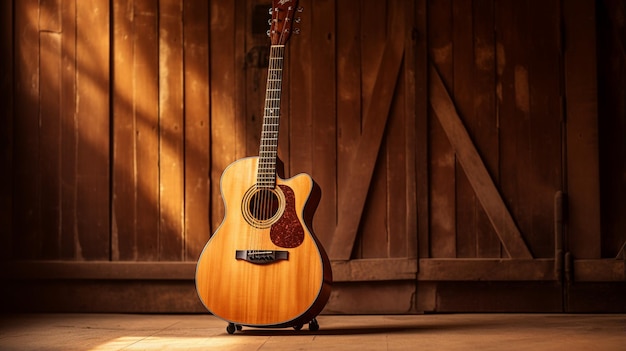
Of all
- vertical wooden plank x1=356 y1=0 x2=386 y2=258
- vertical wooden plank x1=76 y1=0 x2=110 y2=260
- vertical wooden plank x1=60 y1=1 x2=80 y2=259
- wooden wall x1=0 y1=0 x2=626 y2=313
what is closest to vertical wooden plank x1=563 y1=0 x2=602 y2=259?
wooden wall x1=0 y1=0 x2=626 y2=313

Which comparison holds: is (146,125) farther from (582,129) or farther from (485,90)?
(582,129)

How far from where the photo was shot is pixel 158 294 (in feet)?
15.0

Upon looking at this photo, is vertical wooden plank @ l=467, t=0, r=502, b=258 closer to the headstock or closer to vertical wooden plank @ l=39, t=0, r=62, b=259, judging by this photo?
the headstock

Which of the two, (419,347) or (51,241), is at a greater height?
(51,241)

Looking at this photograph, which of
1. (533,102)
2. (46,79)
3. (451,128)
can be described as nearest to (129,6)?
(46,79)

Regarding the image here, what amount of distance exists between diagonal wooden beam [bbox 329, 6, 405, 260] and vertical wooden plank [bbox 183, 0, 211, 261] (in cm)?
79

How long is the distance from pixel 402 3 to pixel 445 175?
104 centimetres

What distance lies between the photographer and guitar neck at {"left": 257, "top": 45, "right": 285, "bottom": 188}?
367 cm

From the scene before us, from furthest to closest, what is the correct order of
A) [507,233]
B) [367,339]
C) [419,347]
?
[507,233], [367,339], [419,347]

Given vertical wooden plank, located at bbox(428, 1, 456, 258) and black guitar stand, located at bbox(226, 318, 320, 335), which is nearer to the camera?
black guitar stand, located at bbox(226, 318, 320, 335)

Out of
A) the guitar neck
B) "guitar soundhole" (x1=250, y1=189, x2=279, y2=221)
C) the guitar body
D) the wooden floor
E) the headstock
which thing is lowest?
the wooden floor

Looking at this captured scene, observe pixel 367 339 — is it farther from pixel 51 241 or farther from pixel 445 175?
pixel 51 241

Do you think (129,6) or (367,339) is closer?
(367,339)

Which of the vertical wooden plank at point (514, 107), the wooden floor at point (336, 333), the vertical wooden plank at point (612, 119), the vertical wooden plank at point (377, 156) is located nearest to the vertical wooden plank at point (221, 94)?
the vertical wooden plank at point (377, 156)
